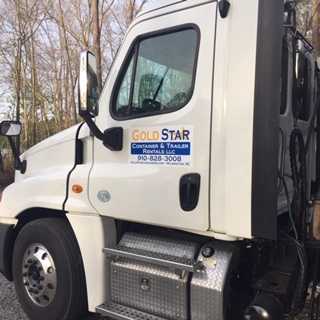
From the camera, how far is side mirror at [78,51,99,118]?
3232 mm

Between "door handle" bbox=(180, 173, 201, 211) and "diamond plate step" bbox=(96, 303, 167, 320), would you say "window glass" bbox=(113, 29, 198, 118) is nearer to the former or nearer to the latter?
"door handle" bbox=(180, 173, 201, 211)

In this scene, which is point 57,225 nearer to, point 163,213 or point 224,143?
point 163,213

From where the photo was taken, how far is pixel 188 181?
3.17m

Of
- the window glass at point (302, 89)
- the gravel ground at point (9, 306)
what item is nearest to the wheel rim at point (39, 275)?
the gravel ground at point (9, 306)

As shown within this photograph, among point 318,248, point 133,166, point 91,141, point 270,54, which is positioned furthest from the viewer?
point 91,141

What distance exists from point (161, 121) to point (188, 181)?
0.48m

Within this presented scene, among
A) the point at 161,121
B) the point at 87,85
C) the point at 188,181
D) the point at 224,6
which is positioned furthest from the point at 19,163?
the point at 224,6

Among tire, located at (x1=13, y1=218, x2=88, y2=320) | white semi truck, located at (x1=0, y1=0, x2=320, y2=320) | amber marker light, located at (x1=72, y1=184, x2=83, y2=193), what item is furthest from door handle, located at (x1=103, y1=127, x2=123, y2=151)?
tire, located at (x1=13, y1=218, x2=88, y2=320)

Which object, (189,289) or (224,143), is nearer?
(224,143)

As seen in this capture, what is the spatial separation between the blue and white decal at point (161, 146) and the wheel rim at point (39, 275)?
45.1 inches

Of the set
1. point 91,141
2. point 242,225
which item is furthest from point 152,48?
point 242,225

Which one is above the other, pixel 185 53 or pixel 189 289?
Answer: pixel 185 53

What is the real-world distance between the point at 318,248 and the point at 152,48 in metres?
1.77

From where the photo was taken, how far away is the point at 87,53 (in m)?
3.28
